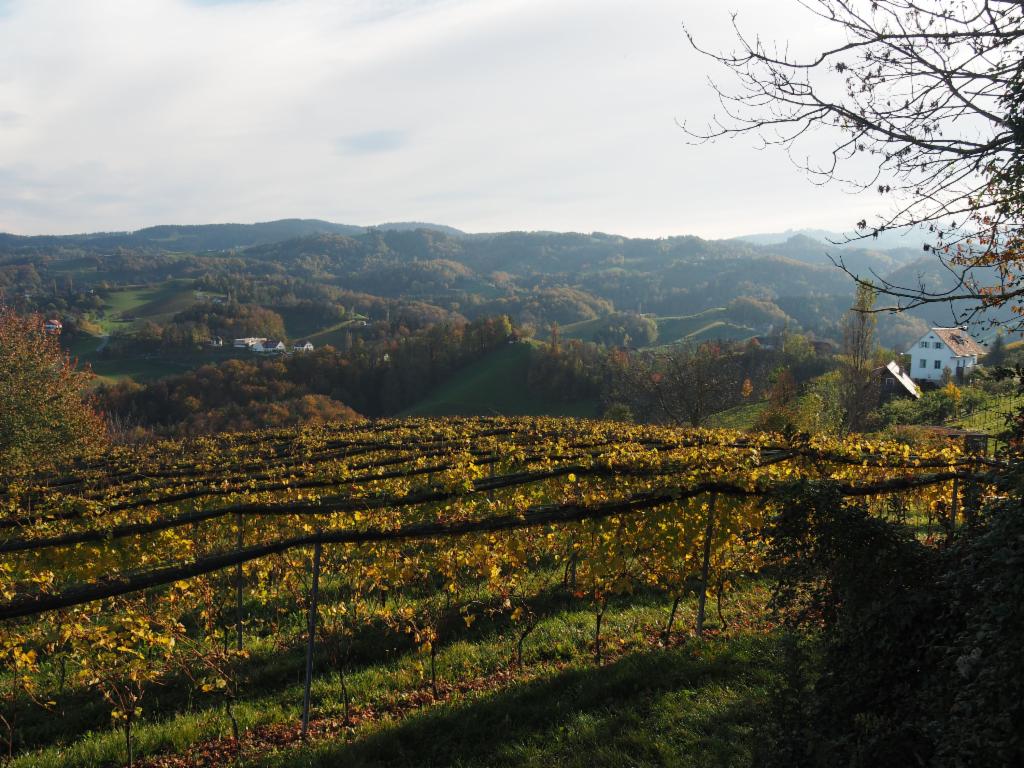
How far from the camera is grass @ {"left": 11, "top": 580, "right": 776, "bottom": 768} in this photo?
5.25m

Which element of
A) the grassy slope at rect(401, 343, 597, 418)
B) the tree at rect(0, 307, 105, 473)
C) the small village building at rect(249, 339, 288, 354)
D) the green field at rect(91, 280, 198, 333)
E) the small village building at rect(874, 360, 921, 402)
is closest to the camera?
the tree at rect(0, 307, 105, 473)

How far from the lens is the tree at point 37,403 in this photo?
85.8ft

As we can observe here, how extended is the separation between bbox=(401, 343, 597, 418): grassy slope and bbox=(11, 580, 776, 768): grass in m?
57.8

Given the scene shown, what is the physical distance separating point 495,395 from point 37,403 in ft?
171

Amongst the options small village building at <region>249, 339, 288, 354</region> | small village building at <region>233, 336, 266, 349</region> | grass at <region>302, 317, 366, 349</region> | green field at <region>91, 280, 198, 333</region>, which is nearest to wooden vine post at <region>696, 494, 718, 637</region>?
small village building at <region>249, 339, 288, 354</region>

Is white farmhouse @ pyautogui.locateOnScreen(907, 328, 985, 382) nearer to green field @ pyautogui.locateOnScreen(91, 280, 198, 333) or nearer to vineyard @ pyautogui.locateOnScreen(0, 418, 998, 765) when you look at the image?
vineyard @ pyautogui.locateOnScreen(0, 418, 998, 765)

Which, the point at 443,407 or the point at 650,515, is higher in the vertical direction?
the point at 650,515

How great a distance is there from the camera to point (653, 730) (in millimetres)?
5344

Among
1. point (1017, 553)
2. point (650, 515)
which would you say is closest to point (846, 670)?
point (1017, 553)

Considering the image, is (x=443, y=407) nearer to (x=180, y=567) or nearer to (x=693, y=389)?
(x=693, y=389)

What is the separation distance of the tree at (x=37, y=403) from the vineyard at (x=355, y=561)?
20304 mm

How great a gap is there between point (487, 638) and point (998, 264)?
7894 mm

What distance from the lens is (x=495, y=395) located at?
76000mm

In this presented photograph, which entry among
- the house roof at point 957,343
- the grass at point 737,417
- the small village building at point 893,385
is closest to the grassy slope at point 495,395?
the grass at point 737,417
